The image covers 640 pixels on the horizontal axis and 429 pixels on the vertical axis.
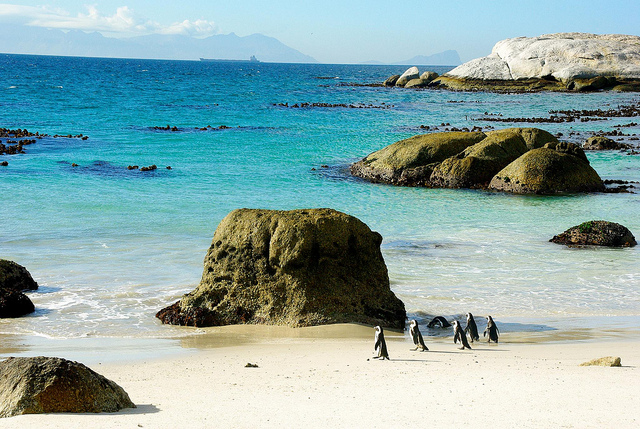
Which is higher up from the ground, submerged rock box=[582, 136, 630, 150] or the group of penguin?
submerged rock box=[582, 136, 630, 150]

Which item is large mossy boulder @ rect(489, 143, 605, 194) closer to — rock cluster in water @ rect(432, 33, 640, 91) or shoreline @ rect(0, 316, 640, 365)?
shoreline @ rect(0, 316, 640, 365)

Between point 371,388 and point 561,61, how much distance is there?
8133 cm

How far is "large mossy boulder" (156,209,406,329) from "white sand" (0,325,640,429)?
80cm

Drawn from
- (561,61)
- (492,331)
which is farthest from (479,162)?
(561,61)

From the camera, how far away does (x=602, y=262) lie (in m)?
14.4

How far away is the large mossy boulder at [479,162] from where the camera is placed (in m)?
23.5

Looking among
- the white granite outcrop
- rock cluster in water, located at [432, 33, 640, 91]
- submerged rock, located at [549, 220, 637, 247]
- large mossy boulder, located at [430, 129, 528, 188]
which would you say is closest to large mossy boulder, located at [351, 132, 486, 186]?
large mossy boulder, located at [430, 129, 528, 188]

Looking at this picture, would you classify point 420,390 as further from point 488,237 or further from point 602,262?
point 488,237

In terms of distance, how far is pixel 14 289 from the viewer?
11.4m

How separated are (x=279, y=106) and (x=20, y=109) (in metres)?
22.2

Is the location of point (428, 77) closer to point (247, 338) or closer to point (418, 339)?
point (247, 338)

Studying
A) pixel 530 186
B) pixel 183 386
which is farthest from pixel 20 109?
pixel 183 386

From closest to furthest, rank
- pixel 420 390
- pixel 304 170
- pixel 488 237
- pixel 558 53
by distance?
pixel 420 390, pixel 488 237, pixel 304 170, pixel 558 53

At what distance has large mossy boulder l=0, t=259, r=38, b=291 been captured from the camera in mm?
11477
